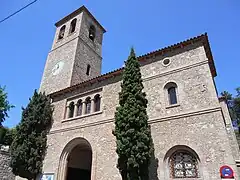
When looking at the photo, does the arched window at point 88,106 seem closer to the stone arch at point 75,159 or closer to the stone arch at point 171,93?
the stone arch at point 75,159

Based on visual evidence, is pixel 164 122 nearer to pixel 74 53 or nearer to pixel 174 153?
pixel 174 153

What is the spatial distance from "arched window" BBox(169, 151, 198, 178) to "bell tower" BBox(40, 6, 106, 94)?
36.5 ft

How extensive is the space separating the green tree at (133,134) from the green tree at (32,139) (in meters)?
6.96

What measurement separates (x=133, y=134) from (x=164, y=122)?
214cm

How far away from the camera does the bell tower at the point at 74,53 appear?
1823cm

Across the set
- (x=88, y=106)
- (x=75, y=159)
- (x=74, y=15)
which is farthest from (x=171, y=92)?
(x=74, y=15)

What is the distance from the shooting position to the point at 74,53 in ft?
62.1

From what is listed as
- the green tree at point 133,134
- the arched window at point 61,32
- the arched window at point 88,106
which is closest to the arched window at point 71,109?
the arched window at point 88,106

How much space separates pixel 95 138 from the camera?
11617 millimetres

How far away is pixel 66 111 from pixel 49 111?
148cm

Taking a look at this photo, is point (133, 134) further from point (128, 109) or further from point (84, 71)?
point (84, 71)

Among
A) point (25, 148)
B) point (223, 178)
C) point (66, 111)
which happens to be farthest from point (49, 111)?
point (223, 178)

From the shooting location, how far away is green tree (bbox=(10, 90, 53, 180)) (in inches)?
492

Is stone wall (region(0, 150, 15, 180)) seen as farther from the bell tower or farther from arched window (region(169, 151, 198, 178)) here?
arched window (region(169, 151, 198, 178))
